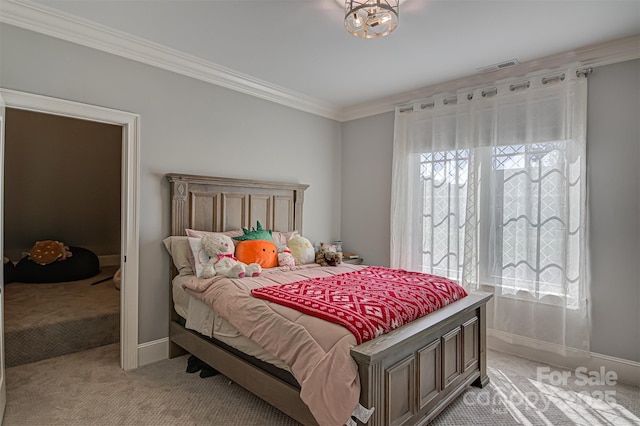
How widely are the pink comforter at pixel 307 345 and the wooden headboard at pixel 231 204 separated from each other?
1017 millimetres

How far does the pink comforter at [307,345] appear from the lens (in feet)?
5.27

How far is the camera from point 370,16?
2195mm

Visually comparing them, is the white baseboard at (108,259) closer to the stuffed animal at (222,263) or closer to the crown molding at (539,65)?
the stuffed animal at (222,263)

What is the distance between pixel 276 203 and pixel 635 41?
133 inches

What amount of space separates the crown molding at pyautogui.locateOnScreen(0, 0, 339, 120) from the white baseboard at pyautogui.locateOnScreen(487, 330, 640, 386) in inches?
132

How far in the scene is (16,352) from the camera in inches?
110

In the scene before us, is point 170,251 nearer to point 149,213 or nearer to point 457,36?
point 149,213

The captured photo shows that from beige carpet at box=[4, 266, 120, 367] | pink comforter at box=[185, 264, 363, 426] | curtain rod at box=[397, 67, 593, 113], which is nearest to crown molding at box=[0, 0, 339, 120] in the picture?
curtain rod at box=[397, 67, 593, 113]

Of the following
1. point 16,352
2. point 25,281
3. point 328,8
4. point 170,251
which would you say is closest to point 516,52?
point 328,8

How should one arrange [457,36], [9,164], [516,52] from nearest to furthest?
[457,36]
[516,52]
[9,164]

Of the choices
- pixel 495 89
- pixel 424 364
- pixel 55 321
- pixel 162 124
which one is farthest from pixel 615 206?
pixel 55 321

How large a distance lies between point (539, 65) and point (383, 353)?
9.62 feet

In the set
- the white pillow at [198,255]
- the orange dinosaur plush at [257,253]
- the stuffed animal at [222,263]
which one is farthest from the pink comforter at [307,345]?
the orange dinosaur plush at [257,253]

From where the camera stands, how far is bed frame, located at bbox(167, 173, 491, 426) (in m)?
1.72
